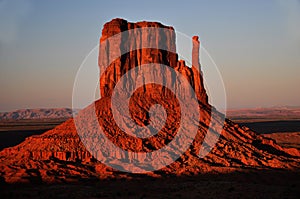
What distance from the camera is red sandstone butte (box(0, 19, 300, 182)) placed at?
168 feet

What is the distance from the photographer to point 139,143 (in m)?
54.6

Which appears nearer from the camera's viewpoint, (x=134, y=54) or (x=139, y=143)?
(x=139, y=143)

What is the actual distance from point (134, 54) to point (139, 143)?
17.9 m

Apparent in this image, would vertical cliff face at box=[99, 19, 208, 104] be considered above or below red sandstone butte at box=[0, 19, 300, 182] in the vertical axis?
above

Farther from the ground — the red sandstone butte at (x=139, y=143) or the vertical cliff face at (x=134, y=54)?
the vertical cliff face at (x=134, y=54)

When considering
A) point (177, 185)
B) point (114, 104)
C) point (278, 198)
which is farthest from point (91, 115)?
point (278, 198)

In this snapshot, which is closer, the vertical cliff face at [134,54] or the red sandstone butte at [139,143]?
the red sandstone butte at [139,143]

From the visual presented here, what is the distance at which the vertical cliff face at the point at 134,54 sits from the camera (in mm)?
64812

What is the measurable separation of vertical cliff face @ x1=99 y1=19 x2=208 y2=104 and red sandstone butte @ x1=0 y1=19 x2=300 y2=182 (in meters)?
0.16

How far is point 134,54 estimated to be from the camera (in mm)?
66438

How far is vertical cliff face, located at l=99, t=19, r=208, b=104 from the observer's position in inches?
2552

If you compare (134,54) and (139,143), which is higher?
(134,54)

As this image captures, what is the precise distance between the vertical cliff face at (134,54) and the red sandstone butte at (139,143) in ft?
0.52

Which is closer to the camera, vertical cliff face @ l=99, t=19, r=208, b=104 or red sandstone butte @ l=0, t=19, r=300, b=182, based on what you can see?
red sandstone butte @ l=0, t=19, r=300, b=182
